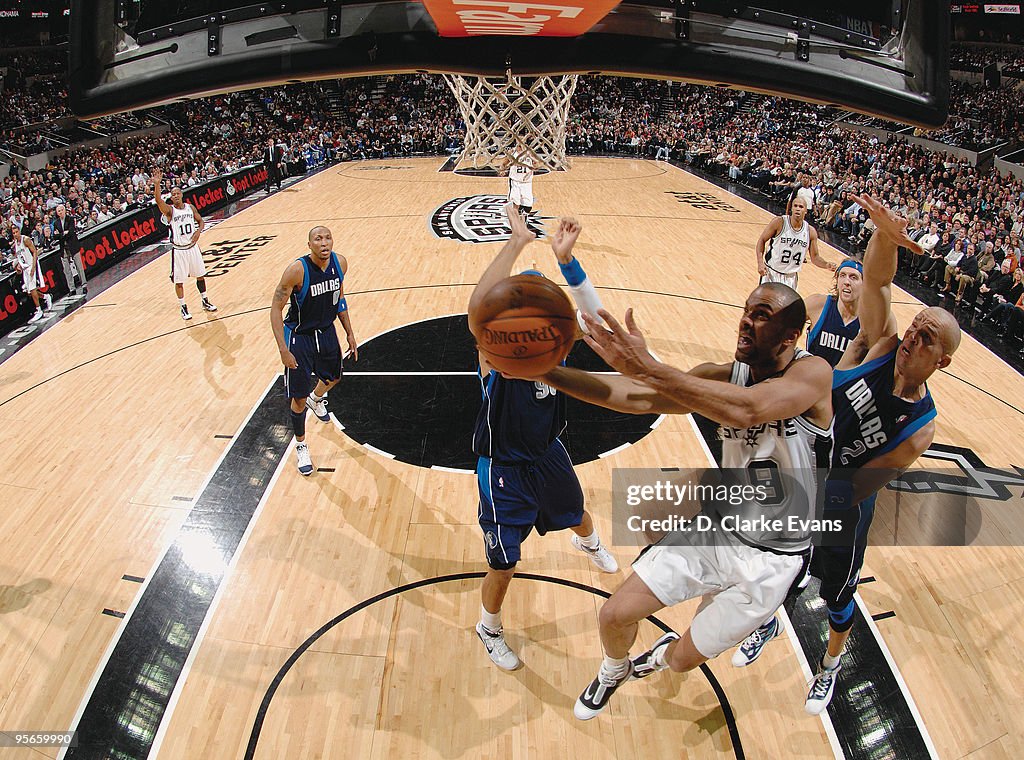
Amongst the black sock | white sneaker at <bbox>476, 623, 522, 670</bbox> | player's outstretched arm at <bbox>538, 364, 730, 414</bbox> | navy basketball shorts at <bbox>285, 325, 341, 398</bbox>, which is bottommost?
white sneaker at <bbox>476, 623, 522, 670</bbox>

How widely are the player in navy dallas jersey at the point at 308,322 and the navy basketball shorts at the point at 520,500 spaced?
2.32 m

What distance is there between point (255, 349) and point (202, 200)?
910 centimetres

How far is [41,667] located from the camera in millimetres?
3818

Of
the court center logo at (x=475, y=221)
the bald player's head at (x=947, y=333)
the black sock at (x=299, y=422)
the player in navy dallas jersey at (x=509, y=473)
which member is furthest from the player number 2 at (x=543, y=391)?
the court center logo at (x=475, y=221)

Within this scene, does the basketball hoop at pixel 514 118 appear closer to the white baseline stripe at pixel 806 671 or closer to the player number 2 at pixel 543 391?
the player number 2 at pixel 543 391

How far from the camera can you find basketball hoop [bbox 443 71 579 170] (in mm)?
3963

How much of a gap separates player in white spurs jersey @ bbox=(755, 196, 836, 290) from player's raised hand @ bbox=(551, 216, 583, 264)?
17.8ft

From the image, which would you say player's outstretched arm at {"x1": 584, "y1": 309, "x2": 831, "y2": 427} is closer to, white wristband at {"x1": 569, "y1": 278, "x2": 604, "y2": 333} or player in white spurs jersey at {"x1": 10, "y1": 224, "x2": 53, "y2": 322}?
white wristband at {"x1": 569, "y1": 278, "x2": 604, "y2": 333}

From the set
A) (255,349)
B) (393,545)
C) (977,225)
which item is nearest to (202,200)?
(255,349)

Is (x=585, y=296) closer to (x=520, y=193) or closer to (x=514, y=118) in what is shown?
(x=514, y=118)

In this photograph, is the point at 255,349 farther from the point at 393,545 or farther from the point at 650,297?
the point at 650,297
